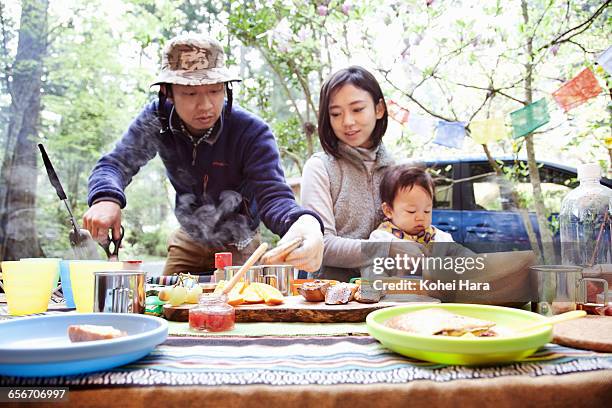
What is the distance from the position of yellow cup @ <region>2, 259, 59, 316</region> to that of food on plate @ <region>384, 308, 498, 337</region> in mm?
886

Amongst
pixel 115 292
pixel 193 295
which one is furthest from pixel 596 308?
pixel 115 292

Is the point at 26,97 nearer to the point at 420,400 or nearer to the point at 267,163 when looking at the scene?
the point at 267,163

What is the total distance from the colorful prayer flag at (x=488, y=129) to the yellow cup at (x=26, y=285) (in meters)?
2.21

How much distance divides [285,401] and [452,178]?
6.89 ft

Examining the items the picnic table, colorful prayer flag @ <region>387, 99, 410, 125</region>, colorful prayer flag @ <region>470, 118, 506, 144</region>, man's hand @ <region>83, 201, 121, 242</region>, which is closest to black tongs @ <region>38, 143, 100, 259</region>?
man's hand @ <region>83, 201, 121, 242</region>

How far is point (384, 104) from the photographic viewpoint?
2271mm

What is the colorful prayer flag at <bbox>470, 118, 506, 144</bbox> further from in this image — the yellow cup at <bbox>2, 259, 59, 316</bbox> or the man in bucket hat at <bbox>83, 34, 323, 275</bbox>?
the yellow cup at <bbox>2, 259, 59, 316</bbox>

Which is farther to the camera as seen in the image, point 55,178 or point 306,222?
point 55,178

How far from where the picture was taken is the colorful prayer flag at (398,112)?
2443 mm

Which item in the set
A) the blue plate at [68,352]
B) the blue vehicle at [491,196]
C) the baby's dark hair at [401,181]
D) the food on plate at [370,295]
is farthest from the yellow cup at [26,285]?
the blue vehicle at [491,196]

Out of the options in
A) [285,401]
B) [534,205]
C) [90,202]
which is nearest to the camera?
[285,401]

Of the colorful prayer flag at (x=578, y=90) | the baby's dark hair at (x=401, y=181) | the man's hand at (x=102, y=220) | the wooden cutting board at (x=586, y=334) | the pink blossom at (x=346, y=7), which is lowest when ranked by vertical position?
the wooden cutting board at (x=586, y=334)

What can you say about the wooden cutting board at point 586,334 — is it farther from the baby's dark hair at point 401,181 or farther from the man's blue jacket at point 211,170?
Result: the man's blue jacket at point 211,170

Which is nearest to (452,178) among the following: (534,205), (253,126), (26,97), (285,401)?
(534,205)
